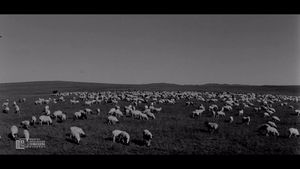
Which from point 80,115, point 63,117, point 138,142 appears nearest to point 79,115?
point 80,115

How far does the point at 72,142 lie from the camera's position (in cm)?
1161

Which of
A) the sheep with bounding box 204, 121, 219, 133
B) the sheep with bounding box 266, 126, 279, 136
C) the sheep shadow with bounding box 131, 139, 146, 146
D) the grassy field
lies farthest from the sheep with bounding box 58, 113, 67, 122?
the sheep with bounding box 266, 126, 279, 136

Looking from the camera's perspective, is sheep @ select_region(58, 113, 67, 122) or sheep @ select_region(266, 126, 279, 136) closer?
sheep @ select_region(266, 126, 279, 136)

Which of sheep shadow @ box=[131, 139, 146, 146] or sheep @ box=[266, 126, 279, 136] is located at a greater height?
sheep @ box=[266, 126, 279, 136]

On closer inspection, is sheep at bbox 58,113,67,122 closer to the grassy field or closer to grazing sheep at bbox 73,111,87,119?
the grassy field

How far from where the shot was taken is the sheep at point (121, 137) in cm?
1150

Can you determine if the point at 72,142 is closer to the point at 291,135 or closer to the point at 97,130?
the point at 97,130

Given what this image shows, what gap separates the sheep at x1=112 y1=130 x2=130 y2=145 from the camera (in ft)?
37.7

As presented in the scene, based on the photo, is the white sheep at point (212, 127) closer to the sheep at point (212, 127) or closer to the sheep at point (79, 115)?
the sheep at point (212, 127)

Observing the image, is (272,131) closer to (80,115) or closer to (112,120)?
(112,120)

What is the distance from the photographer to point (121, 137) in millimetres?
11820

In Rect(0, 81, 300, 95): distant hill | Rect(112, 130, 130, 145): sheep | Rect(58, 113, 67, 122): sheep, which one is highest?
Rect(0, 81, 300, 95): distant hill
